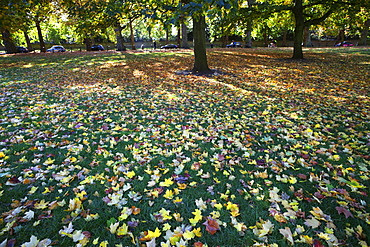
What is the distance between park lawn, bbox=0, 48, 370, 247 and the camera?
2.40 m

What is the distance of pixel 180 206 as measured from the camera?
275cm

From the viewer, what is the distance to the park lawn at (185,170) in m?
2.40

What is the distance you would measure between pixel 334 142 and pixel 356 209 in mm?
1908

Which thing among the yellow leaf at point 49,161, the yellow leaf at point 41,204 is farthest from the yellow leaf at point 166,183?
the yellow leaf at point 49,161

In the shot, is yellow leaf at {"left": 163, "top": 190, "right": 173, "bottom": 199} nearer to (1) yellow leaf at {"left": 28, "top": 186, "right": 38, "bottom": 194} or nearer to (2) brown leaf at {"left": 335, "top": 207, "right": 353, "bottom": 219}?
(1) yellow leaf at {"left": 28, "top": 186, "right": 38, "bottom": 194}

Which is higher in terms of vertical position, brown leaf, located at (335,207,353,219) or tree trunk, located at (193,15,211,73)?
tree trunk, located at (193,15,211,73)

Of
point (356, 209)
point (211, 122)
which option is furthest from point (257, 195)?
point (211, 122)

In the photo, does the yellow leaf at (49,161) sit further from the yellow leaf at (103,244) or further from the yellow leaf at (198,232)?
the yellow leaf at (198,232)

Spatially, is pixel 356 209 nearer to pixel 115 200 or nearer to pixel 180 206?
pixel 180 206

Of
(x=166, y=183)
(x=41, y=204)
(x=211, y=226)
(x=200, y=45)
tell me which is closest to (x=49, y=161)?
(x=41, y=204)

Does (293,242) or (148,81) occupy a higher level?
(148,81)

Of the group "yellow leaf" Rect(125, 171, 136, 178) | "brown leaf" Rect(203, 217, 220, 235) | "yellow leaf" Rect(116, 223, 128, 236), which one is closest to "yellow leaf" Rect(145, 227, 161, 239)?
"yellow leaf" Rect(116, 223, 128, 236)

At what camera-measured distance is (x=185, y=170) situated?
3479mm

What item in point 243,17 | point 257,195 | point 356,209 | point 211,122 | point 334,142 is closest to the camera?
point 356,209
